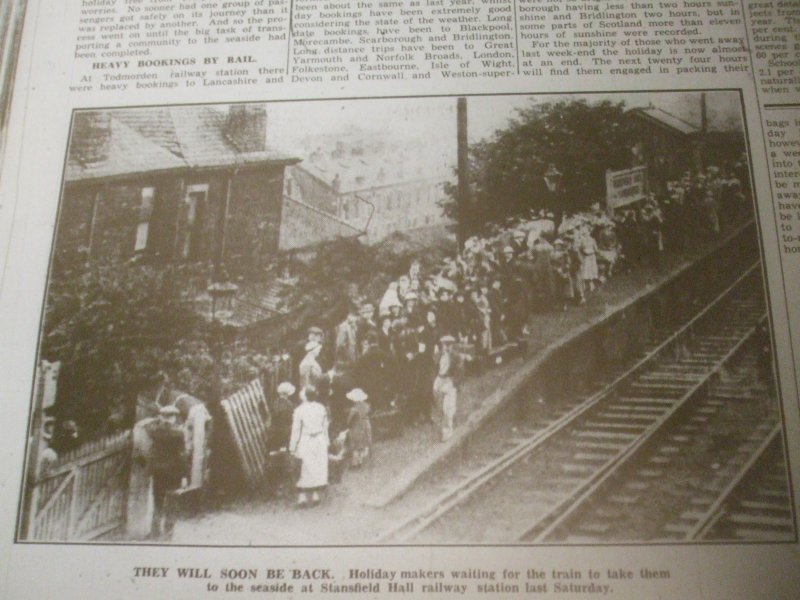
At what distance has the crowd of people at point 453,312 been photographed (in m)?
2.64

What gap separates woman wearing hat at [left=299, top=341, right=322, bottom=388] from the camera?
8.87 feet

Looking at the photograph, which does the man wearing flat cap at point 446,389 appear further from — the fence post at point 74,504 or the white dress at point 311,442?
the fence post at point 74,504

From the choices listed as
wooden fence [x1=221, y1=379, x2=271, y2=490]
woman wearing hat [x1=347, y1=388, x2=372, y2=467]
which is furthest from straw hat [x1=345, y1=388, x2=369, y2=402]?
wooden fence [x1=221, y1=379, x2=271, y2=490]

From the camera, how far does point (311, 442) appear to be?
2.62 meters

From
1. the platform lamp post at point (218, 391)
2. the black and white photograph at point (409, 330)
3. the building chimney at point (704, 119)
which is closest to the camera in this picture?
the black and white photograph at point (409, 330)

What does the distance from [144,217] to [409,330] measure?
1194 mm

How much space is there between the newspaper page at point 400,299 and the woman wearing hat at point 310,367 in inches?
0.5

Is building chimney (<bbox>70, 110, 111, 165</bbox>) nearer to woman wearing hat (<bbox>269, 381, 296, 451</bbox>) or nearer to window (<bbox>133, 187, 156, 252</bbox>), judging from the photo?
window (<bbox>133, 187, 156, 252</bbox>)

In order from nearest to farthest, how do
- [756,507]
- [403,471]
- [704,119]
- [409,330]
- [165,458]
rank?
[756,507] → [403,471] → [165,458] → [409,330] → [704,119]

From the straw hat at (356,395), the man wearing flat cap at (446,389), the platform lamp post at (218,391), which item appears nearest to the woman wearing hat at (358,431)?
the straw hat at (356,395)

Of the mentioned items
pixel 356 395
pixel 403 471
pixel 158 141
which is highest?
pixel 158 141

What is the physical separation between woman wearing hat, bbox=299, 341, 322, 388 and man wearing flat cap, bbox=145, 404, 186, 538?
498mm

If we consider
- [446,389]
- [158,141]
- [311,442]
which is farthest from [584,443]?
[158,141]

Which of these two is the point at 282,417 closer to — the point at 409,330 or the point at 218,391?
the point at 218,391
